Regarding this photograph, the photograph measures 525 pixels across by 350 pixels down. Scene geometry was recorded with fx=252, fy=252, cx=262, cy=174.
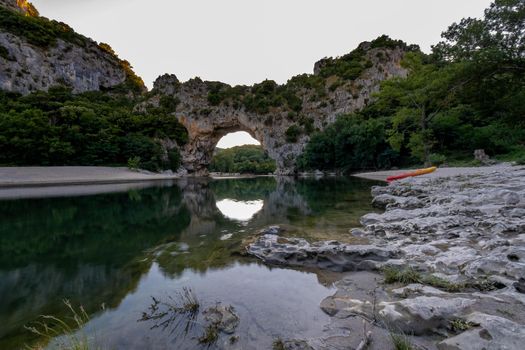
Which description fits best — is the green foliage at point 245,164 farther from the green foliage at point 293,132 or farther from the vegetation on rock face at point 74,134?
the vegetation on rock face at point 74,134

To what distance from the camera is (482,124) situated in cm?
2372

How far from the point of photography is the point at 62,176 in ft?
82.6

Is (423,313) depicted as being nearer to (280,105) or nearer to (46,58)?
(280,105)

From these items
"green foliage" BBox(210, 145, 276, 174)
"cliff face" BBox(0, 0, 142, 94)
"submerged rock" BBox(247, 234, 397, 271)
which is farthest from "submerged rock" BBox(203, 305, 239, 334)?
"green foliage" BBox(210, 145, 276, 174)

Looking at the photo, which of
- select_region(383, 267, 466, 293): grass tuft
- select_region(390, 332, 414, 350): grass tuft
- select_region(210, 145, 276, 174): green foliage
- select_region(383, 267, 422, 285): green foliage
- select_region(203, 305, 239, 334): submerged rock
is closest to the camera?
select_region(390, 332, 414, 350): grass tuft

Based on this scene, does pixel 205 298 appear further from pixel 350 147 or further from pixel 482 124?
pixel 350 147

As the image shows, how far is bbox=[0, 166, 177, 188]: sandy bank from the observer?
2223cm

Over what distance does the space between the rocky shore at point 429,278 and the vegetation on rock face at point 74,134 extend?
3238 cm

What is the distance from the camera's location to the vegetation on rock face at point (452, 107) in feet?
29.1

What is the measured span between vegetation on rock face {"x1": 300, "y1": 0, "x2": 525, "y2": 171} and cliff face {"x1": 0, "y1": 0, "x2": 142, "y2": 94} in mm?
48541

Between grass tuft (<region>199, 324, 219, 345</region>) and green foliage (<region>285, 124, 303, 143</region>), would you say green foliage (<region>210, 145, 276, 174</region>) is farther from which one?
grass tuft (<region>199, 324, 219, 345</region>)

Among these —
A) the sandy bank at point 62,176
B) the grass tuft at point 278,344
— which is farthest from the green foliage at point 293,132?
the grass tuft at point 278,344

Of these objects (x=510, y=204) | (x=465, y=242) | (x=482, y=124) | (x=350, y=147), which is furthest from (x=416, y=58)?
(x=465, y=242)

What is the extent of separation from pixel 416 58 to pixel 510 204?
1881cm
